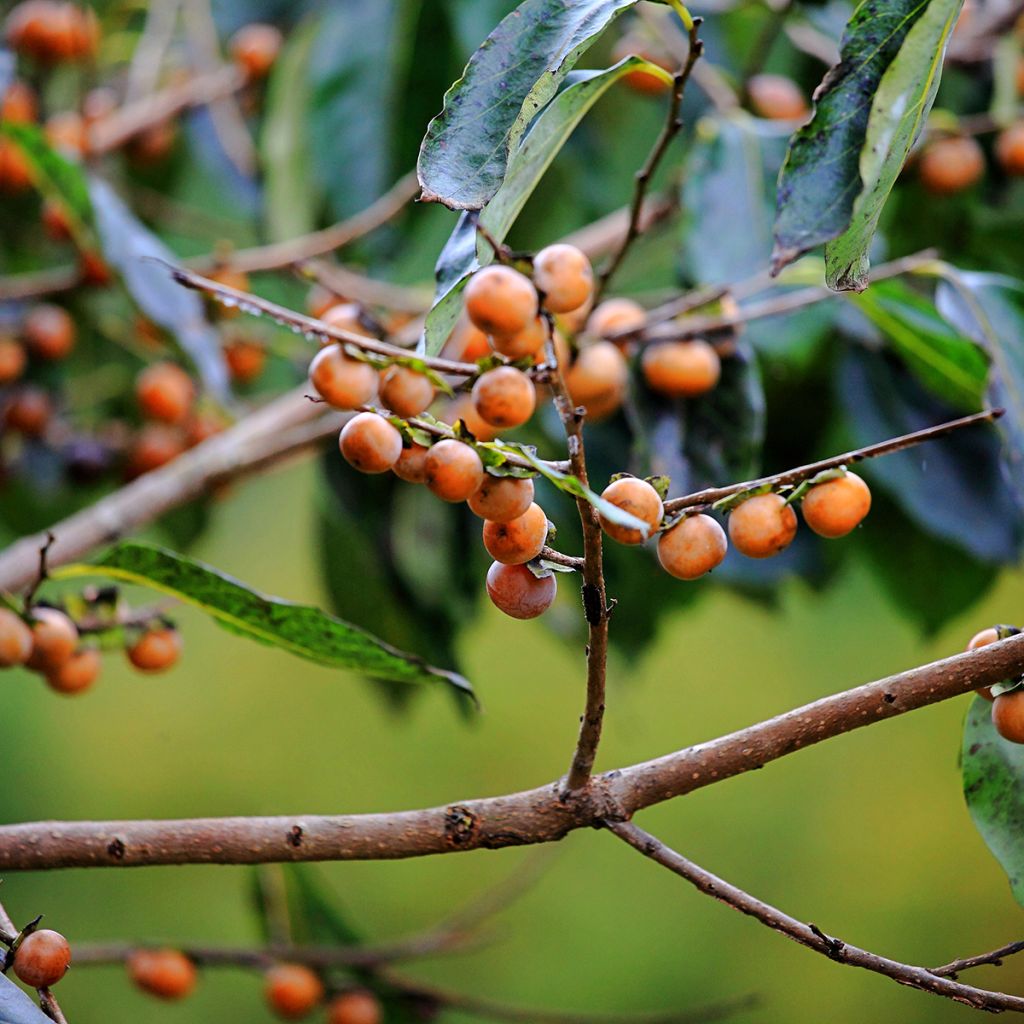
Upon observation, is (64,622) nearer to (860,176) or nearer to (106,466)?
(860,176)

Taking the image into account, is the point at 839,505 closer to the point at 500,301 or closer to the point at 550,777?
the point at 500,301

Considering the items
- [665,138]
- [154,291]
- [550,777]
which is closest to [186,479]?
[154,291]

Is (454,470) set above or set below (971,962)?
above

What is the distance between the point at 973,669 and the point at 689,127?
2.49 ft

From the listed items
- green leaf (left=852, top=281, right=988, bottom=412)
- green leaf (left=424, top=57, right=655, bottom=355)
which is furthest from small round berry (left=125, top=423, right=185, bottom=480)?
green leaf (left=424, top=57, right=655, bottom=355)

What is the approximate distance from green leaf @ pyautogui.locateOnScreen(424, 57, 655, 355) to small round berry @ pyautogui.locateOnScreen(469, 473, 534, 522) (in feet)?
0.17

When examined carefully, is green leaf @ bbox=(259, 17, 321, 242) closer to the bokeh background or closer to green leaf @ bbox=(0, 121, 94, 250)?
the bokeh background

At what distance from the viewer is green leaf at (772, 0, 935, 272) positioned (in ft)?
1.17

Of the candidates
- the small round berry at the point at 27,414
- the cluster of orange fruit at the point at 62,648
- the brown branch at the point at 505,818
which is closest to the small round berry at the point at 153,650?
the cluster of orange fruit at the point at 62,648

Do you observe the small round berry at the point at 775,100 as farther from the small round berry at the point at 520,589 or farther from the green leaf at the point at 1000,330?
the small round berry at the point at 520,589

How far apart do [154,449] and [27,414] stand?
12cm

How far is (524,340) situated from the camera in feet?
1.10

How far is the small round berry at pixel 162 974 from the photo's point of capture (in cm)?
88

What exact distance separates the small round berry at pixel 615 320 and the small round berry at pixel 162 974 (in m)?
0.54
